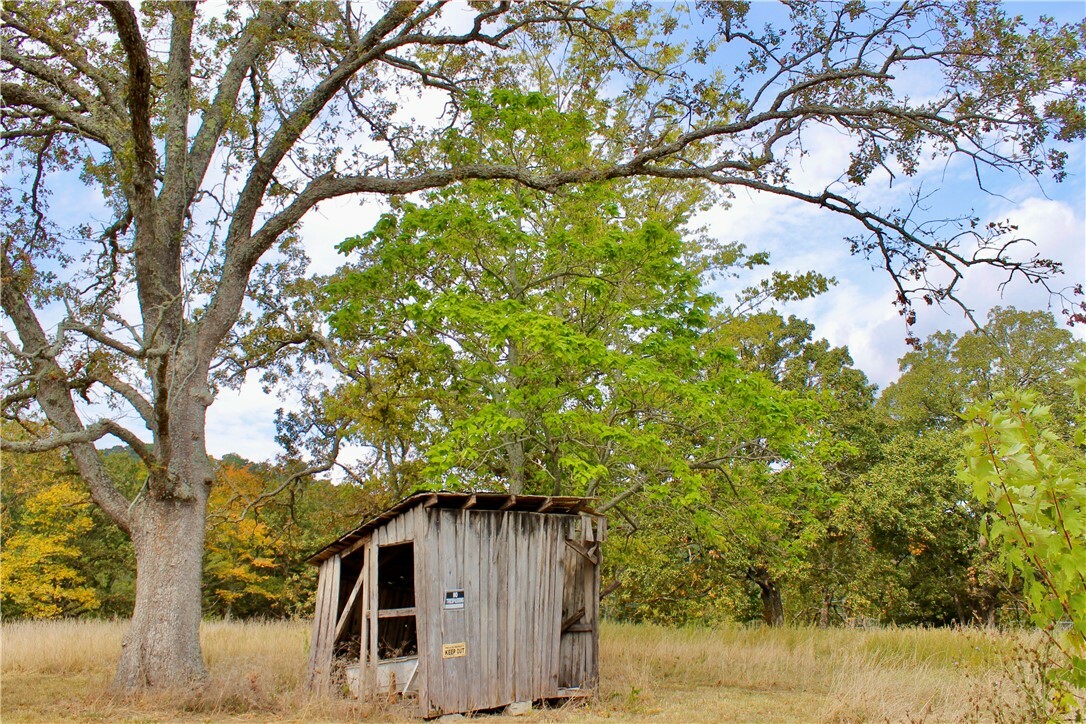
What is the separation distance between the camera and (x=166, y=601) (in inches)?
383

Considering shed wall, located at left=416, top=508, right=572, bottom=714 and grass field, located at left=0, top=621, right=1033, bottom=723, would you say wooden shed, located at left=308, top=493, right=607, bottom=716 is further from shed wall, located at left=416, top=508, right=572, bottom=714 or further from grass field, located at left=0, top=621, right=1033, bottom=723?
grass field, located at left=0, top=621, right=1033, bottom=723

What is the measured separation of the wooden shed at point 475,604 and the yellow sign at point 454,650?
0.05ft

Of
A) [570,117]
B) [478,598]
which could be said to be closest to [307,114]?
[570,117]

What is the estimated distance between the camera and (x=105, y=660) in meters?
13.4

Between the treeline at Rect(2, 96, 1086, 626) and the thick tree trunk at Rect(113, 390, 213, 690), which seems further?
the treeline at Rect(2, 96, 1086, 626)

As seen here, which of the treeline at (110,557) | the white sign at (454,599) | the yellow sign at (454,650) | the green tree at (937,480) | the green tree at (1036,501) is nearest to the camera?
the green tree at (1036,501)

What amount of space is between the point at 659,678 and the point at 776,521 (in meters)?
3.40

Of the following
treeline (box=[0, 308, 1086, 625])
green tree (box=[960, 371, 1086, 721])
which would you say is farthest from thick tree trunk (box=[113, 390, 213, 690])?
green tree (box=[960, 371, 1086, 721])

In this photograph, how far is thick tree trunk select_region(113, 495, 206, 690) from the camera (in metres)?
9.47

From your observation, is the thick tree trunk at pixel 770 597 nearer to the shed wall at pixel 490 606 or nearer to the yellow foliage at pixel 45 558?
the shed wall at pixel 490 606

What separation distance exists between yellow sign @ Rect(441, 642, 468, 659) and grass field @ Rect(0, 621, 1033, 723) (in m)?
0.85

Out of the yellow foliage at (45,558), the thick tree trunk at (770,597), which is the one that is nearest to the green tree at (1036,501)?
the thick tree trunk at (770,597)

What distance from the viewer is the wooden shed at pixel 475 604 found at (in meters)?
9.54

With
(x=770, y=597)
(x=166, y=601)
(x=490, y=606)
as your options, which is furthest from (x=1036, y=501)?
(x=770, y=597)
